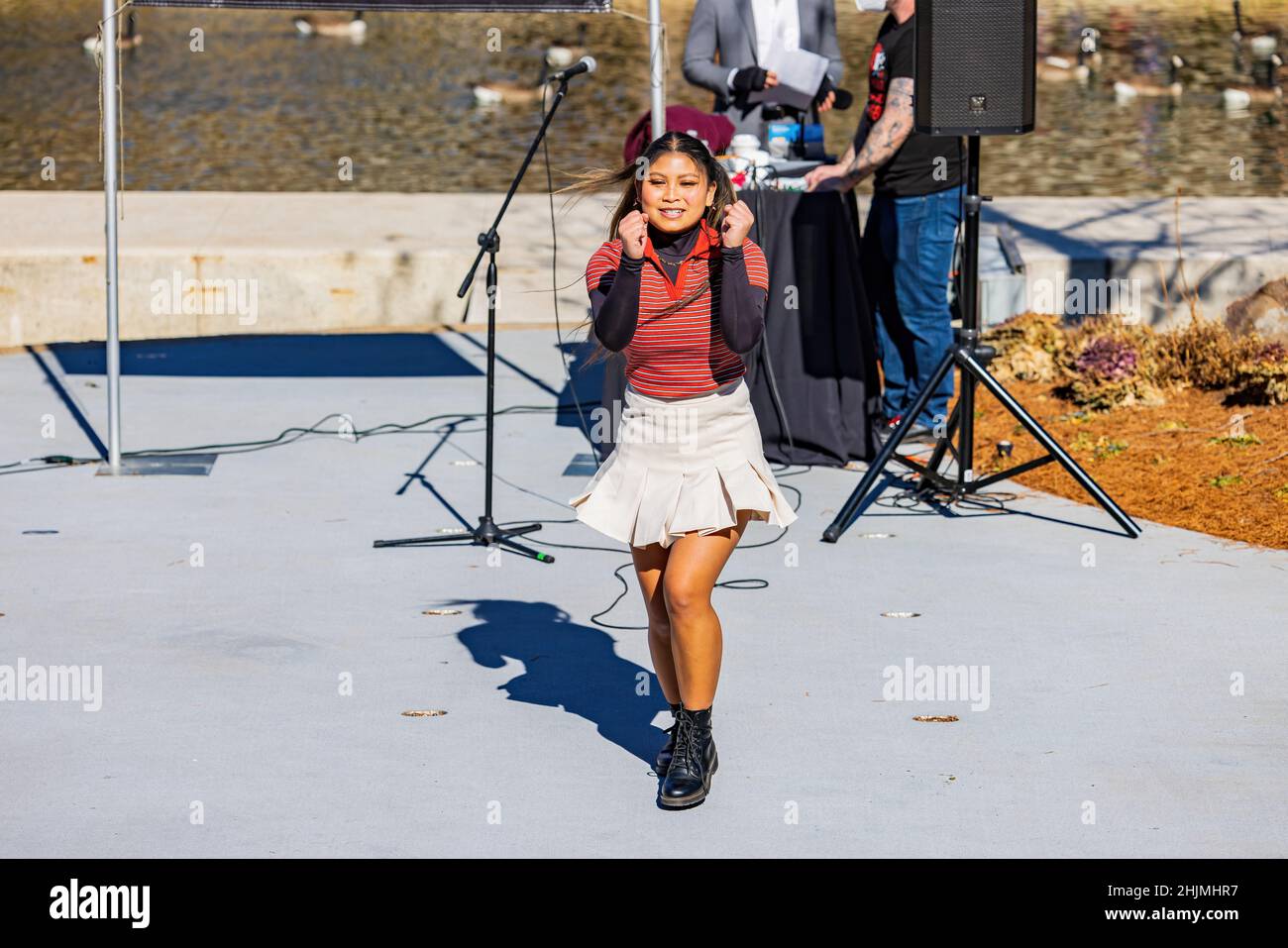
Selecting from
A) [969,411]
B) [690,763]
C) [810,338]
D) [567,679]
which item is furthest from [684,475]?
[810,338]

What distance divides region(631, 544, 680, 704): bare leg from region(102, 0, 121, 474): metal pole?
4.16 metres

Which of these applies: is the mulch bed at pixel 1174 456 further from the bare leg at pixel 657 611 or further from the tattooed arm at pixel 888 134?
the bare leg at pixel 657 611

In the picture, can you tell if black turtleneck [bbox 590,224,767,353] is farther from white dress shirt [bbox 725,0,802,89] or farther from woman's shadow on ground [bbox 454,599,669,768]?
white dress shirt [bbox 725,0,802,89]

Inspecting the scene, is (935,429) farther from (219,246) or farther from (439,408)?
(219,246)

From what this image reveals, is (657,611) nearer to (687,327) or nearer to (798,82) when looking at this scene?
(687,327)

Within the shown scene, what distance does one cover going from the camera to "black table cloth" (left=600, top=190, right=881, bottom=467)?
890 cm

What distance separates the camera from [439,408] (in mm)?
10211

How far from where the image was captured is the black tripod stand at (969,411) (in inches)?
292

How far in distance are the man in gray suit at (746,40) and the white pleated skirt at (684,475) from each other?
5.00 metres

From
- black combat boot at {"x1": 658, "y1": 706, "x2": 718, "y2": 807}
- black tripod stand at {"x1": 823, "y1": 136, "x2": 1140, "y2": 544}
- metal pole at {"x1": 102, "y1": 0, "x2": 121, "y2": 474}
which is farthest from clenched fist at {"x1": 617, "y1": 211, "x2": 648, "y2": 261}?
metal pole at {"x1": 102, "y1": 0, "x2": 121, "y2": 474}

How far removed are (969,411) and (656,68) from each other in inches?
84.0

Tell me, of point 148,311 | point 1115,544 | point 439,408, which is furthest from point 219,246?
point 1115,544

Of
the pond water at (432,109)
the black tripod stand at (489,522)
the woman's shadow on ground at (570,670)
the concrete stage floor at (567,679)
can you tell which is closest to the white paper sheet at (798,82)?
the concrete stage floor at (567,679)

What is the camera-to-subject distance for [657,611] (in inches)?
198
